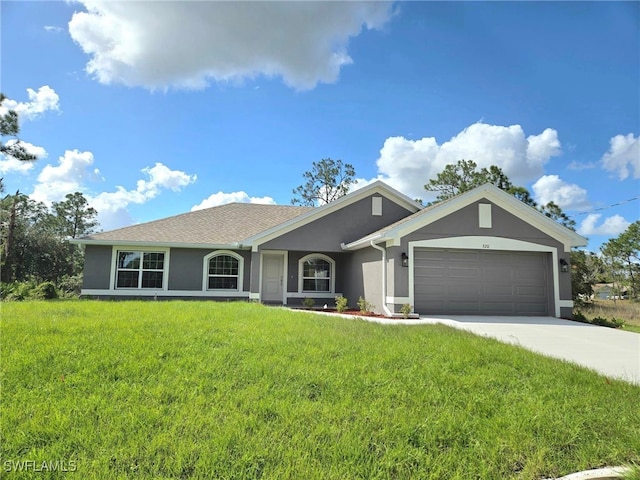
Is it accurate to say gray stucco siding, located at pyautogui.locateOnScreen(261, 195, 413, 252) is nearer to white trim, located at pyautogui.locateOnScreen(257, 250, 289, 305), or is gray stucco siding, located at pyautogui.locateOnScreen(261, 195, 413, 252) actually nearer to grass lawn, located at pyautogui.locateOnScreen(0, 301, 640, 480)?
white trim, located at pyautogui.locateOnScreen(257, 250, 289, 305)

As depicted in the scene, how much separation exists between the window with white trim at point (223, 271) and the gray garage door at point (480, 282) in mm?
8037

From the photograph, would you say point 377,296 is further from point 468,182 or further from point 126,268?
point 468,182

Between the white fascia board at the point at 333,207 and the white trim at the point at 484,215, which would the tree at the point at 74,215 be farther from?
the white trim at the point at 484,215

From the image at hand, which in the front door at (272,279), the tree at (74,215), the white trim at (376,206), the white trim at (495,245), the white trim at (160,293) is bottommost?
the white trim at (160,293)

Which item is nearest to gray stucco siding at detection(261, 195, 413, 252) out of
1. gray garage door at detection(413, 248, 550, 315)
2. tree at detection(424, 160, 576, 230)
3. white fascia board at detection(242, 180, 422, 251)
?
white fascia board at detection(242, 180, 422, 251)

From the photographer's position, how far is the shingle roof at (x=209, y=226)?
52.1ft

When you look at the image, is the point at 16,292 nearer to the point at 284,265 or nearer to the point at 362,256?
the point at 284,265

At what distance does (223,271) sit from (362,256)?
20.4 ft

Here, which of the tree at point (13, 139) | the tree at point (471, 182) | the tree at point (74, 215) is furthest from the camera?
the tree at point (74, 215)

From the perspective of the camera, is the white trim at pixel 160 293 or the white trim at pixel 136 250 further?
the white trim at pixel 136 250

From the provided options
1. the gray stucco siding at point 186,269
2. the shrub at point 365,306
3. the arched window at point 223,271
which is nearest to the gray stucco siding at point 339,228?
the arched window at point 223,271

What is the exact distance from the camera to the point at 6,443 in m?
3.22

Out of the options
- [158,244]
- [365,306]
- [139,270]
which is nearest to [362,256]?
[365,306]

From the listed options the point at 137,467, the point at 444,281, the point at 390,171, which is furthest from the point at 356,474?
the point at 390,171
